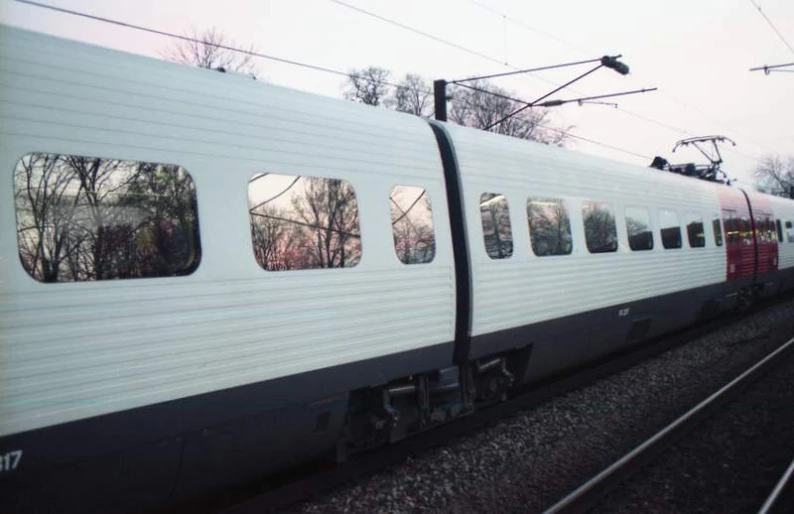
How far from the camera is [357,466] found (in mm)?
5402

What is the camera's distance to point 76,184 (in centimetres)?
332

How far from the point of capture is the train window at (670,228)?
33.7 ft

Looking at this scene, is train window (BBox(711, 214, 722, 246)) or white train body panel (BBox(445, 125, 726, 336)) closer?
white train body panel (BBox(445, 125, 726, 336))

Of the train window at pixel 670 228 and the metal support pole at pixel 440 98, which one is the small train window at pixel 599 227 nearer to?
the train window at pixel 670 228

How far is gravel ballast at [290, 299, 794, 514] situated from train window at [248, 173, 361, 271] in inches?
77.0

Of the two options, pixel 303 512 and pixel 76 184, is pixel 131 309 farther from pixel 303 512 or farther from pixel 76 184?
pixel 303 512

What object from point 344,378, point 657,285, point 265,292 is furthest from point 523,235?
point 657,285

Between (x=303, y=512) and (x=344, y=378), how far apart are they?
41.5 inches

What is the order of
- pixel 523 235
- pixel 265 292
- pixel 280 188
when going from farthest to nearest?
pixel 523 235, pixel 280 188, pixel 265 292

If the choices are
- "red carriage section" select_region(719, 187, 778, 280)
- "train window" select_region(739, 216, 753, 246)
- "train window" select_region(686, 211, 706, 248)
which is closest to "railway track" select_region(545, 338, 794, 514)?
"train window" select_region(686, 211, 706, 248)

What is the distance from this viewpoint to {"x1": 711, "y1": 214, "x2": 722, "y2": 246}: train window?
41.9 feet

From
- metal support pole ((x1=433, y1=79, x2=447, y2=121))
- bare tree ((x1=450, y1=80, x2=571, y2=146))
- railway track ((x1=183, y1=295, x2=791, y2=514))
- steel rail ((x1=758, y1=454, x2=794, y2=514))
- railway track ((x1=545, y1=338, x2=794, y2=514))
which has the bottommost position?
steel rail ((x1=758, y1=454, x2=794, y2=514))

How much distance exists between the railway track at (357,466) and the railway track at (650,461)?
1600 millimetres

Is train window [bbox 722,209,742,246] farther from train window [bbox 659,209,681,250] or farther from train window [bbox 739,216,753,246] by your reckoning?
train window [bbox 659,209,681,250]
